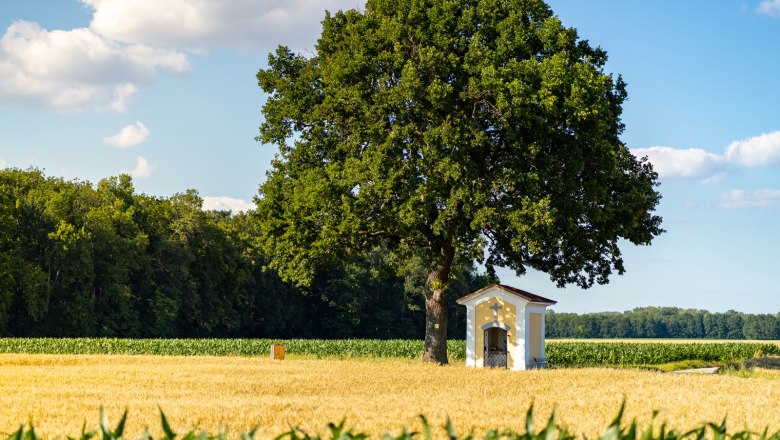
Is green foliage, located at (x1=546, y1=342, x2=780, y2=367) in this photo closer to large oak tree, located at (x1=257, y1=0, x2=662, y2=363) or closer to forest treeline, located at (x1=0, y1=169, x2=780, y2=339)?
forest treeline, located at (x1=0, y1=169, x2=780, y2=339)

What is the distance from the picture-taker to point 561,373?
3262 centimetres

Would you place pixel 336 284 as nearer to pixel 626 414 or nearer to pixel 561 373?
pixel 561 373

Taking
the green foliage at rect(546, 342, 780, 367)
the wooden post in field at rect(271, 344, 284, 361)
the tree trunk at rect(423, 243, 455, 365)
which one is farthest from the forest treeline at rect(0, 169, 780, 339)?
the tree trunk at rect(423, 243, 455, 365)

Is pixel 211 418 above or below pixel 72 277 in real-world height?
below

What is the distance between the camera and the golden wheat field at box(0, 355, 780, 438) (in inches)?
683

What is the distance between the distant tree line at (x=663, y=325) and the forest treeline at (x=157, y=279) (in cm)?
5557

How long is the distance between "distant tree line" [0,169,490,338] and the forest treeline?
11cm

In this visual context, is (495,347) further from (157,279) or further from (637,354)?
(157,279)

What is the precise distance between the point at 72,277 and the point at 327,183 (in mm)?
42980

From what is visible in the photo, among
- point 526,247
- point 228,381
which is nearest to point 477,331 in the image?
point 526,247

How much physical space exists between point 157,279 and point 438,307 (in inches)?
1925

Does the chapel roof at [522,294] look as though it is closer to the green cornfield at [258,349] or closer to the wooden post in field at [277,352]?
the wooden post in field at [277,352]

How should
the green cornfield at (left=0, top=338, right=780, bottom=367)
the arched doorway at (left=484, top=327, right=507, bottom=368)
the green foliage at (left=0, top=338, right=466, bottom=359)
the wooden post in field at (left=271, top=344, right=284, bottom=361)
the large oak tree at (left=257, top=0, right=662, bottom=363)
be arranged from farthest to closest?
the green foliage at (left=0, top=338, right=466, bottom=359)
the green cornfield at (left=0, top=338, right=780, bottom=367)
the wooden post in field at (left=271, top=344, right=284, bottom=361)
the arched doorway at (left=484, top=327, right=507, bottom=368)
the large oak tree at (left=257, top=0, right=662, bottom=363)

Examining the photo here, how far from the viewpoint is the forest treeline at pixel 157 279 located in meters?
69.6
